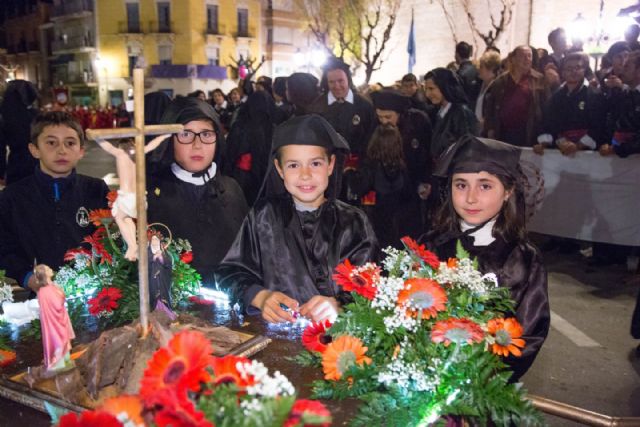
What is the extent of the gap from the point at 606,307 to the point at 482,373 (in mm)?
5055

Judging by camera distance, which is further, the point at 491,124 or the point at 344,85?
the point at 491,124

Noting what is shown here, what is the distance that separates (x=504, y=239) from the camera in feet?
8.76

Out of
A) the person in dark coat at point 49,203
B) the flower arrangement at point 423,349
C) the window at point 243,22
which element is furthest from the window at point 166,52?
the flower arrangement at point 423,349

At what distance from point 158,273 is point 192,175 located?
1200 mm

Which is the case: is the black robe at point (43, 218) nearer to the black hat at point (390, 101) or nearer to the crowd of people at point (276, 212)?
the crowd of people at point (276, 212)

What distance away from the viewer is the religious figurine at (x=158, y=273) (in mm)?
2078

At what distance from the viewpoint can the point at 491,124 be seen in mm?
8180

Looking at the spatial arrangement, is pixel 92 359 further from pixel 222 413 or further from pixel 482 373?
pixel 482 373

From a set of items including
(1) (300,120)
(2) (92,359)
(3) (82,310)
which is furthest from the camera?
(1) (300,120)

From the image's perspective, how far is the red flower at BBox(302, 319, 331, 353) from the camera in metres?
1.91

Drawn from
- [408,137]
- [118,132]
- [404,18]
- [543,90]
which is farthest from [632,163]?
[404,18]

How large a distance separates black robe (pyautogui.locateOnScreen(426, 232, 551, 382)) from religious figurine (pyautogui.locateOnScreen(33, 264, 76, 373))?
1.68 m

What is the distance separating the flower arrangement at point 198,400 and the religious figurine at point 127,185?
749 mm

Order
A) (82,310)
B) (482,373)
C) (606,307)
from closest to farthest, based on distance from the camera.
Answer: (482,373)
(82,310)
(606,307)
